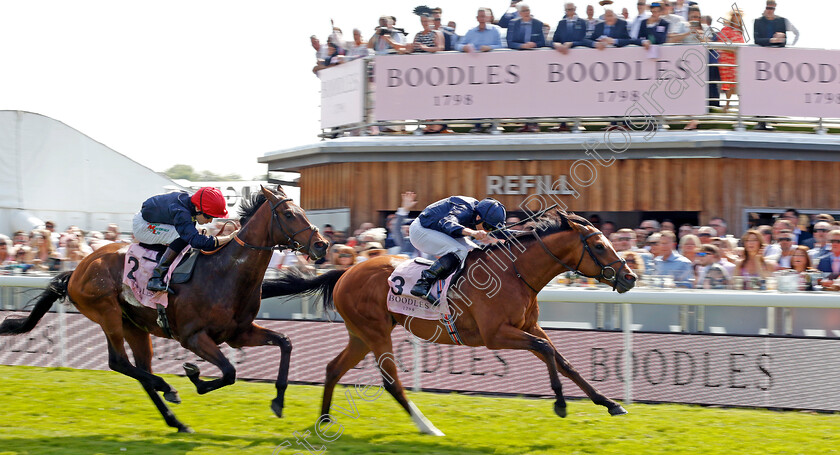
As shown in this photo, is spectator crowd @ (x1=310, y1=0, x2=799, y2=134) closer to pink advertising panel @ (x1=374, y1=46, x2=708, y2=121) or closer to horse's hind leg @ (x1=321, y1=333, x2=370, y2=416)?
pink advertising panel @ (x1=374, y1=46, x2=708, y2=121)

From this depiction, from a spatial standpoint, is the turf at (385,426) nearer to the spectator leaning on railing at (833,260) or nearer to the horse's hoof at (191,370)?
the horse's hoof at (191,370)

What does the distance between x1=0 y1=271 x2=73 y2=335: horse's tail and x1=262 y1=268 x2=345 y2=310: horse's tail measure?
1552 millimetres

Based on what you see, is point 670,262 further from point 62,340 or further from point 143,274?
point 62,340

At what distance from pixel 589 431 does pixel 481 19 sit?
622 cm

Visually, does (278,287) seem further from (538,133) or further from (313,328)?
(538,133)

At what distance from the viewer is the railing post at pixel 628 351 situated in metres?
7.07

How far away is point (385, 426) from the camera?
630 cm

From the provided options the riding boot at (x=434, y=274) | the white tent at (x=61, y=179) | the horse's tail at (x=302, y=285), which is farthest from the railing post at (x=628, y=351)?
the white tent at (x=61, y=179)

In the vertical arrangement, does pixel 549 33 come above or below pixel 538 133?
above

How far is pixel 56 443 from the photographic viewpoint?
5.63 m

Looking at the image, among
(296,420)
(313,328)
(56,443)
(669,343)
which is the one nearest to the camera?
(56,443)

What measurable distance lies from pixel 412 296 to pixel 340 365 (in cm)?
69

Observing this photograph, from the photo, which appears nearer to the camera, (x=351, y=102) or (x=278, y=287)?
(x=278, y=287)

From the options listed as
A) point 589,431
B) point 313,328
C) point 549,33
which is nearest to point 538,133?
point 549,33
